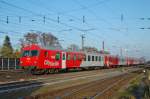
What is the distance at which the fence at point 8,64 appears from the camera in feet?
132

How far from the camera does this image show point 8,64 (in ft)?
137

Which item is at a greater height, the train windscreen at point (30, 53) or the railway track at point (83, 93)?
the train windscreen at point (30, 53)

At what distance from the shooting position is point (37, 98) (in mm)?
12117

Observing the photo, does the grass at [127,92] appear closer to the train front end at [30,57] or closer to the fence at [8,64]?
the train front end at [30,57]

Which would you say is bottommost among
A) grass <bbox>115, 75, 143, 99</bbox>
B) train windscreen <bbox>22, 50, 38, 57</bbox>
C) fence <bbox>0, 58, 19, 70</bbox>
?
→ grass <bbox>115, 75, 143, 99</bbox>

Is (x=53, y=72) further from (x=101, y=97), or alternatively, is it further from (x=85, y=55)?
(x=101, y=97)

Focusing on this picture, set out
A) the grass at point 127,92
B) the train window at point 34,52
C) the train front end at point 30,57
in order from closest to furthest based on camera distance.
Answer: the grass at point 127,92 → the train front end at point 30,57 → the train window at point 34,52

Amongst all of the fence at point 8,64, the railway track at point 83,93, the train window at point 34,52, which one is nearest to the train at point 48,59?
the train window at point 34,52

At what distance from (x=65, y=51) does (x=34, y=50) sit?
599 centimetres

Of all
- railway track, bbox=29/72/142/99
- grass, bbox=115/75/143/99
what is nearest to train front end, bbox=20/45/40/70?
railway track, bbox=29/72/142/99

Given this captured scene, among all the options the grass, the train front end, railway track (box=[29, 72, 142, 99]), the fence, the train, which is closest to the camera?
the grass

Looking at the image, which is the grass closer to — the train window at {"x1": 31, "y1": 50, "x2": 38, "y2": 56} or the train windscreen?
the train window at {"x1": 31, "y1": 50, "x2": 38, "y2": 56}

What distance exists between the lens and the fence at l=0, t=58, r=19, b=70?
1587 inches

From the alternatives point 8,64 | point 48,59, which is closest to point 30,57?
point 48,59
